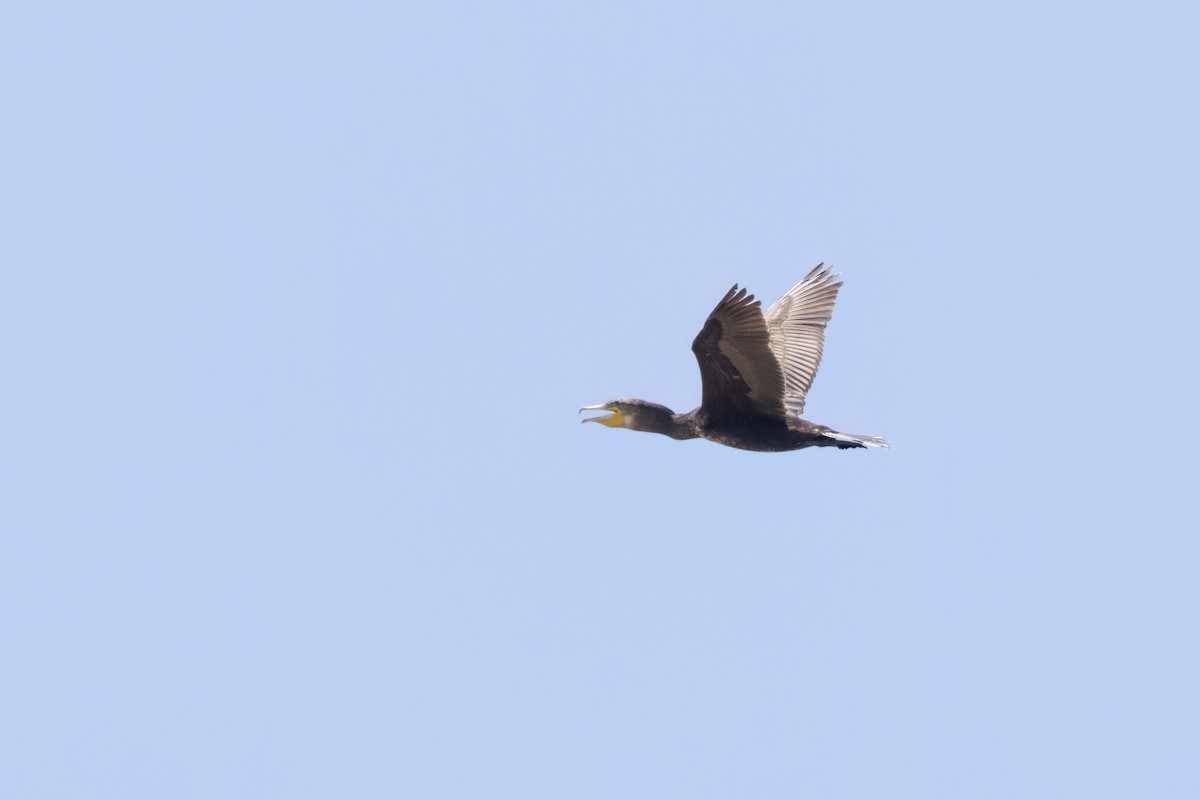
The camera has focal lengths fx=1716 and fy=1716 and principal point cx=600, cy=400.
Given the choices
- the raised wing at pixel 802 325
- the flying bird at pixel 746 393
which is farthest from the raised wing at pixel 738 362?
the raised wing at pixel 802 325

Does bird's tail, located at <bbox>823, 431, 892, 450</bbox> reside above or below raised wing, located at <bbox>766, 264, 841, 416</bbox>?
below

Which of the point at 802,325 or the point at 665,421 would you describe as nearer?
the point at 665,421

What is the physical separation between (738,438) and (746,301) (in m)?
1.98

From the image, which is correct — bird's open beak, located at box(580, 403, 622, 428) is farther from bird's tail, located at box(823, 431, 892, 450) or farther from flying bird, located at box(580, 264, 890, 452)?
bird's tail, located at box(823, 431, 892, 450)

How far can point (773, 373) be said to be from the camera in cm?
1523

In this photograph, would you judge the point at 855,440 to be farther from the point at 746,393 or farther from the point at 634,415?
the point at 634,415

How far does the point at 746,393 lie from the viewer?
1551 centimetres

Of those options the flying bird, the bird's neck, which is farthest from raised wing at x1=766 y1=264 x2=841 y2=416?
the bird's neck

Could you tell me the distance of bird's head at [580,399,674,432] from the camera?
16.3 m

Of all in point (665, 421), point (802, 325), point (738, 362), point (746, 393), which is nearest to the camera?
point (738, 362)

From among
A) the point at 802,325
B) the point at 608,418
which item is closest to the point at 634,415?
the point at 608,418

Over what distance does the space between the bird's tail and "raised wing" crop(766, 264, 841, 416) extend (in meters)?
1.40

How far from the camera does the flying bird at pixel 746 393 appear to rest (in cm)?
1469

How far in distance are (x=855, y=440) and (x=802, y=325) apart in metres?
2.50
